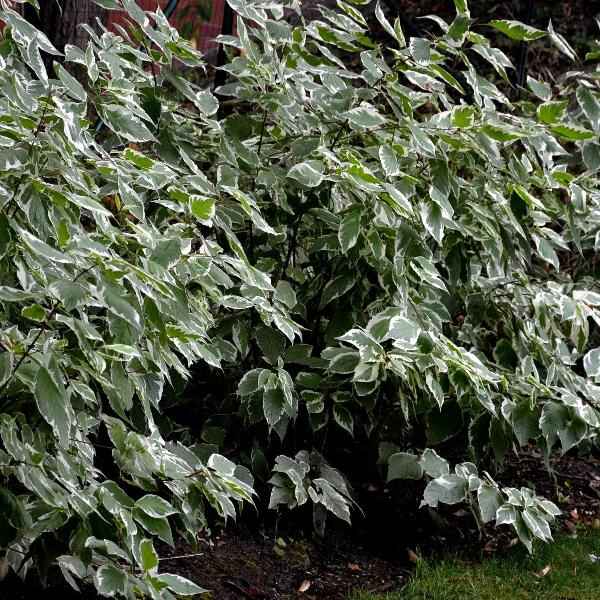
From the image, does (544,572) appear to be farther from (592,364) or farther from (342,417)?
(342,417)

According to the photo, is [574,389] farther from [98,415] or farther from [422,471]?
[98,415]

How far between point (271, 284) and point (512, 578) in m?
1.26

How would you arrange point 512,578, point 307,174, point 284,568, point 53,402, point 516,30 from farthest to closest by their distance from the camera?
1. point 512,578
2. point 284,568
3. point 516,30
4. point 307,174
5. point 53,402

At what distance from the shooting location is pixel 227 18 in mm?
3975

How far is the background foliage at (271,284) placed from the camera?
212cm

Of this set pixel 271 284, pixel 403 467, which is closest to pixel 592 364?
pixel 403 467

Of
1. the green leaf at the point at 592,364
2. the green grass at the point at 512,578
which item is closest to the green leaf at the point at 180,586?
the green grass at the point at 512,578

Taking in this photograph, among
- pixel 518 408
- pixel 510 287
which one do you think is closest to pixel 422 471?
pixel 518 408

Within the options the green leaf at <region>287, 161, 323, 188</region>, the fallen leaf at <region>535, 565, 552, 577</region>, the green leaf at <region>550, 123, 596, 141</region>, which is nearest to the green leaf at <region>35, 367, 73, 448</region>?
the green leaf at <region>287, 161, 323, 188</region>

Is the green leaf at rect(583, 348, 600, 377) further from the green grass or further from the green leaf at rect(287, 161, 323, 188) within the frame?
the green leaf at rect(287, 161, 323, 188)

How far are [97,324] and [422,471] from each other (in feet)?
3.71

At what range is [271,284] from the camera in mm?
2881

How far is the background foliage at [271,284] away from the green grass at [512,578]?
9.7 inches

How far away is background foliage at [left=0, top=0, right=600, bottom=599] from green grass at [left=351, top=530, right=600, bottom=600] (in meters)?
0.25
